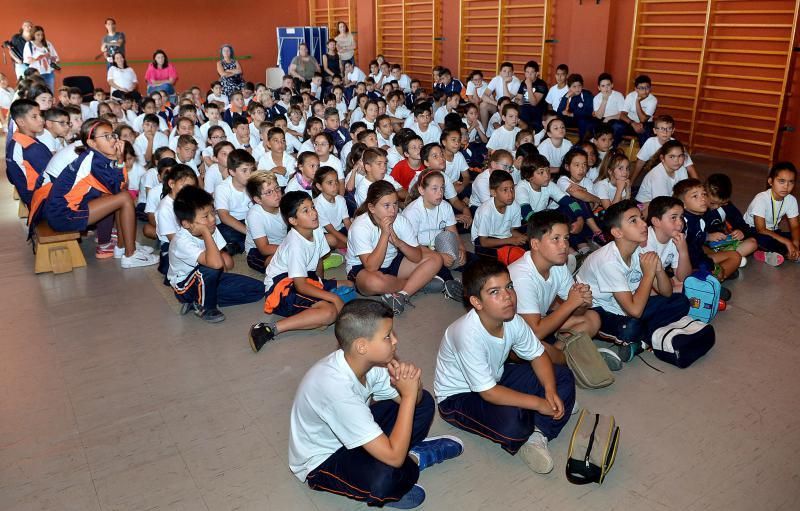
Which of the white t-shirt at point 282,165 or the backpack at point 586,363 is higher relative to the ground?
the white t-shirt at point 282,165

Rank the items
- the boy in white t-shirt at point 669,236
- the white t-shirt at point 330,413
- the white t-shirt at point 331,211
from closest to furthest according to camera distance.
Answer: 1. the white t-shirt at point 330,413
2. the boy in white t-shirt at point 669,236
3. the white t-shirt at point 331,211

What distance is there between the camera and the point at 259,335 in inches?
138

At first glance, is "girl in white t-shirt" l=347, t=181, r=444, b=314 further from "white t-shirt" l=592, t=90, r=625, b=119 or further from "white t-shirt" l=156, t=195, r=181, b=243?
"white t-shirt" l=592, t=90, r=625, b=119

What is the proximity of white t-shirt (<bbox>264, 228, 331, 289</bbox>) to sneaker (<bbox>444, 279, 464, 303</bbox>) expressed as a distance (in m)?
0.89

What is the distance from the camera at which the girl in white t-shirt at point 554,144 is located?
6105 millimetres

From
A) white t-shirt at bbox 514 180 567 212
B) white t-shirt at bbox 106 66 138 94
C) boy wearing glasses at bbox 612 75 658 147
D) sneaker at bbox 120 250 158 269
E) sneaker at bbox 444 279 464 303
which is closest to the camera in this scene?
sneaker at bbox 444 279 464 303

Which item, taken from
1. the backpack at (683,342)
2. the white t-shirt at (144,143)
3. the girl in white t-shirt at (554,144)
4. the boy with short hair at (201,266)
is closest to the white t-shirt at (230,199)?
the boy with short hair at (201,266)

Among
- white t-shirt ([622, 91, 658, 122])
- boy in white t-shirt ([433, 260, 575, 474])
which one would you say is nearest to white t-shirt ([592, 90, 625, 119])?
white t-shirt ([622, 91, 658, 122])

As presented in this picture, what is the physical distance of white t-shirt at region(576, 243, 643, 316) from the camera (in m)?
3.31

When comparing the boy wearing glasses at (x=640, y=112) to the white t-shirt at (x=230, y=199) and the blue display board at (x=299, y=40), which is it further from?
the blue display board at (x=299, y=40)

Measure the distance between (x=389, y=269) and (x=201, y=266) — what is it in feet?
4.12

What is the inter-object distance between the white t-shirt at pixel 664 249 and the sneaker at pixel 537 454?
1645 millimetres

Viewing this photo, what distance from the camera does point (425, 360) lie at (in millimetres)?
3430

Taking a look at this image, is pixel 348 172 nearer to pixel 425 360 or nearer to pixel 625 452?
pixel 425 360
